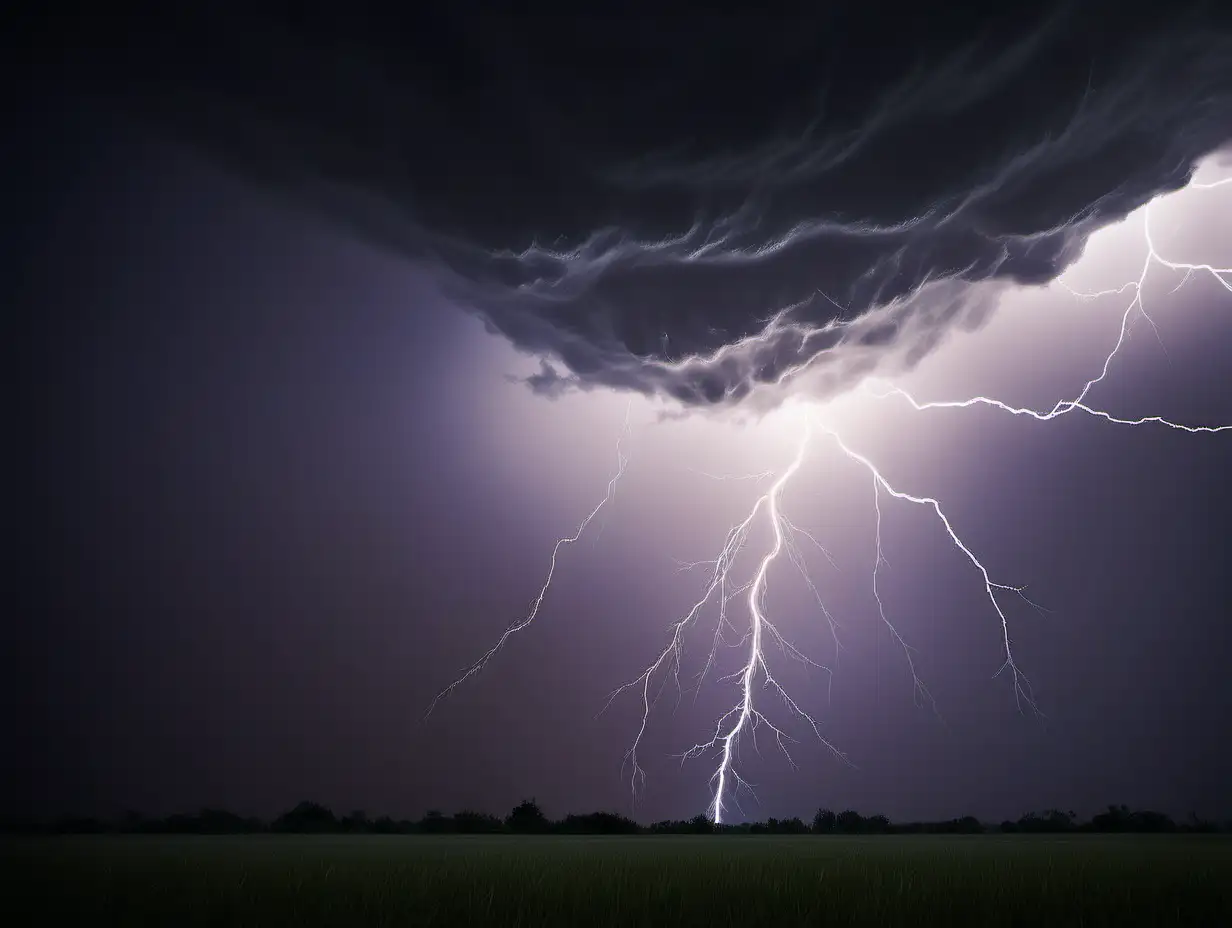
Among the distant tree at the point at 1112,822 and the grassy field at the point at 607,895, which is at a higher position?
the distant tree at the point at 1112,822

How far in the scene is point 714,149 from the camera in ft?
36.0

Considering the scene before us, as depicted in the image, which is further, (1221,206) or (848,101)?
(1221,206)

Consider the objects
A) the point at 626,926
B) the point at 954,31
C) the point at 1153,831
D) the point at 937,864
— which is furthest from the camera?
the point at 1153,831

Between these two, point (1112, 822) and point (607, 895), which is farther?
point (1112, 822)

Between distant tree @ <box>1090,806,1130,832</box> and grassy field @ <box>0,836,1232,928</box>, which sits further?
distant tree @ <box>1090,806,1130,832</box>

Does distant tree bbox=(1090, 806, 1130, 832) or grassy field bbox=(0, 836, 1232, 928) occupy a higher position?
distant tree bbox=(1090, 806, 1130, 832)

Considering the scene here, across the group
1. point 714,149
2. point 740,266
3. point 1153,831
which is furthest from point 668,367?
point 1153,831

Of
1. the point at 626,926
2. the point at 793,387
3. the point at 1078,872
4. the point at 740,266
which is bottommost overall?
the point at 626,926

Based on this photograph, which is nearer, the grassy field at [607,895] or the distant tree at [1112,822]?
the grassy field at [607,895]

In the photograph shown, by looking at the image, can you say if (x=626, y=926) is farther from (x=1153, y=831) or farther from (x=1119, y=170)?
(x=1153, y=831)

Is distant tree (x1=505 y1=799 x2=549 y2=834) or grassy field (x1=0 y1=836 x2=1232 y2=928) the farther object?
distant tree (x1=505 y1=799 x2=549 y2=834)

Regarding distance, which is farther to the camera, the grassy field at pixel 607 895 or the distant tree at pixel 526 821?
the distant tree at pixel 526 821

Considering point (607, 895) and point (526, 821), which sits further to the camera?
point (526, 821)

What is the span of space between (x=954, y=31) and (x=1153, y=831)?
16.2 meters
